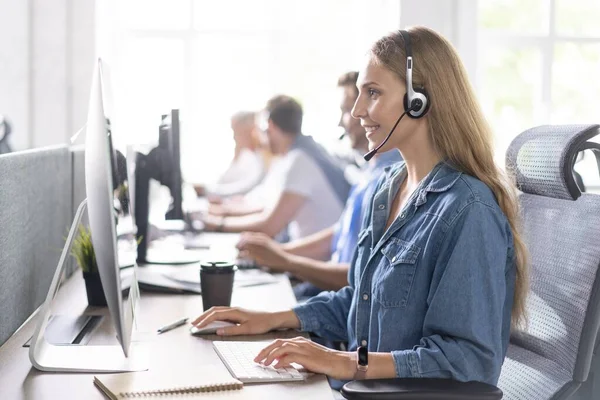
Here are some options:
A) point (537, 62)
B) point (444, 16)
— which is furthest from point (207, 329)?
point (537, 62)

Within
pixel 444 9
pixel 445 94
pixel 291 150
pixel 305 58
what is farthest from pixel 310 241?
pixel 305 58

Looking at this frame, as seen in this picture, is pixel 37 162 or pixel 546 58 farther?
pixel 546 58

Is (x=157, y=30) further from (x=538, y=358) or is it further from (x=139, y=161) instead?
(x=538, y=358)

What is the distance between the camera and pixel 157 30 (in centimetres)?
452

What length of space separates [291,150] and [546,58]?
A: 1.92 m

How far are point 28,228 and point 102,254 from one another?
0.58 m

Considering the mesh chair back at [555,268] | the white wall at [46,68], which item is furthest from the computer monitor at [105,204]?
the white wall at [46,68]

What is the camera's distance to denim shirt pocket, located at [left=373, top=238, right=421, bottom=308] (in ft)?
4.38

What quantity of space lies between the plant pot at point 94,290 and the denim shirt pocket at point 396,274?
646 millimetres

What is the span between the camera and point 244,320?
1493 millimetres

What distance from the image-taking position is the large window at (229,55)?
453 centimetres

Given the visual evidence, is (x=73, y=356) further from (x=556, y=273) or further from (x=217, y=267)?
(x=556, y=273)

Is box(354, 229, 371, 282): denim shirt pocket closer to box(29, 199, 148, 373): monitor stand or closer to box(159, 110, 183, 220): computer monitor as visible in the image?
box(29, 199, 148, 373): monitor stand

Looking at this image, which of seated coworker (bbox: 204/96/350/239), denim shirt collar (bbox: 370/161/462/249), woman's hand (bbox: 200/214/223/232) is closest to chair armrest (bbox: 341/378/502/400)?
denim shirt collar (bbox: 370/161/462/249)
